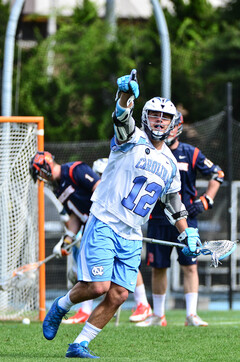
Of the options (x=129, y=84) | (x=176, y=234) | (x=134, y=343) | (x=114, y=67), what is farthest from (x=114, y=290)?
(x=114, y=67)

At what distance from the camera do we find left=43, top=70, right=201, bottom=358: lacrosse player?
17.9 feet

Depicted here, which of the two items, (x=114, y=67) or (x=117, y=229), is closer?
(x=117, y=229)

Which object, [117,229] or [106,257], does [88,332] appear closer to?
[106,257]

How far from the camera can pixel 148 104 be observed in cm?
588

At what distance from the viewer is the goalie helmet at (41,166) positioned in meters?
7.71

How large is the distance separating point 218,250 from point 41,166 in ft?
8.48

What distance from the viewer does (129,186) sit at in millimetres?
5547

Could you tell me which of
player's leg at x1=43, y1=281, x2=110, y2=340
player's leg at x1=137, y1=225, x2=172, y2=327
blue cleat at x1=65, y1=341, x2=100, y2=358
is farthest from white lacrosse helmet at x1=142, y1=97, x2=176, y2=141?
player's leg at x1=137, y1=225, x2=172, y2=327

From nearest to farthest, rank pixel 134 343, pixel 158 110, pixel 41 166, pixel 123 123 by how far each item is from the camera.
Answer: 1. pixel 123 123
2. pixel 158 110
3. pixel 134 343
4. pixel 41 166

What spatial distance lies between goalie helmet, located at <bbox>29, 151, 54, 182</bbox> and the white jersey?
216cm

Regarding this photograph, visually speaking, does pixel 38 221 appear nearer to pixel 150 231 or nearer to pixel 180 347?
pixel 150 231

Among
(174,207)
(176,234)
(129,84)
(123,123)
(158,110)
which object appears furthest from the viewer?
(176,234)

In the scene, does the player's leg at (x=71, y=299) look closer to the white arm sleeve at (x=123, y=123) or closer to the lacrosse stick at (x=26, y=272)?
the white arm sleeve at (x=123, y=123)

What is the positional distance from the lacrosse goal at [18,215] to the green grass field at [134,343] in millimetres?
697
